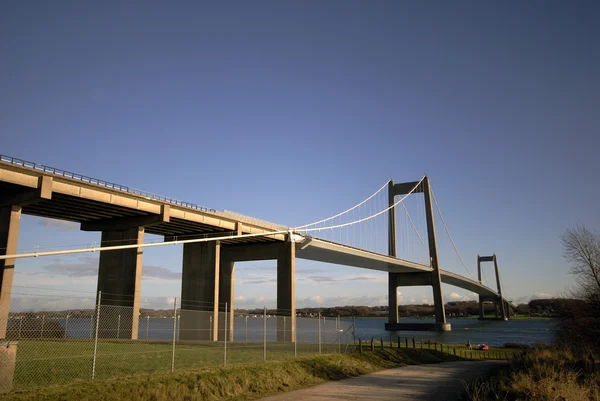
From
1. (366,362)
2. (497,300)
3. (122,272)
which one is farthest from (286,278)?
(497,300)

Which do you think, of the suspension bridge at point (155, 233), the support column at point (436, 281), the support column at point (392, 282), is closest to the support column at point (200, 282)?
the suspension bridge at point (155, 233)

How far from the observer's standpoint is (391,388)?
1816 cm

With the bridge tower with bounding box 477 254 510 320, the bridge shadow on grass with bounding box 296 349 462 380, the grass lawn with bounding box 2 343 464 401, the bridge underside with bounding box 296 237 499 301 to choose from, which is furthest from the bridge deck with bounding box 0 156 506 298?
the bridge tower with bounding box 477 254 510 320

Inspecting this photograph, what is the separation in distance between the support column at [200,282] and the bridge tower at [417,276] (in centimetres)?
4845

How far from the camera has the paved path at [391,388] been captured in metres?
16.0

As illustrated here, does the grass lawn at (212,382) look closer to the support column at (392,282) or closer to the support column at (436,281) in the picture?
the support column at (436,281)

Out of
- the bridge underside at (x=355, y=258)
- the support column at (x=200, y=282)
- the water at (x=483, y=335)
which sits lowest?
the water at (x=483, y=335)

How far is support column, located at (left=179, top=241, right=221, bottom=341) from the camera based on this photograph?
55.4m

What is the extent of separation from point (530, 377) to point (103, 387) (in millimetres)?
11864

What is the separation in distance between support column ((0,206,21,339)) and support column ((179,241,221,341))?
2101 centimetres

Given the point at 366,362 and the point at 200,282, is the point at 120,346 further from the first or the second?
the point at 200,282

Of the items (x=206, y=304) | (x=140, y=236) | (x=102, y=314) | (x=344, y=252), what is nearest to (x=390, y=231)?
(x=344, y=252)

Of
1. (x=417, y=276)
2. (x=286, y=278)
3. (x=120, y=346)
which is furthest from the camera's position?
(x=417, y=276)

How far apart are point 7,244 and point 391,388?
1160 inches
